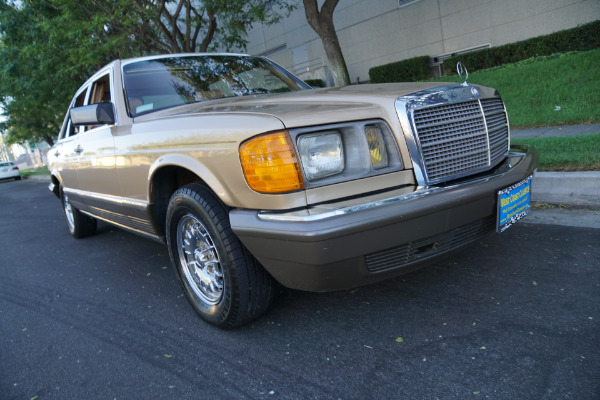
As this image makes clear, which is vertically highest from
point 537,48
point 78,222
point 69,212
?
point 537,48

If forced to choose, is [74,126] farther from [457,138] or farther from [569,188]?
[569,188]

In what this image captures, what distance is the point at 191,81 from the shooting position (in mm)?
3451

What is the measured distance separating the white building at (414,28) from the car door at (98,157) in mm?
12525

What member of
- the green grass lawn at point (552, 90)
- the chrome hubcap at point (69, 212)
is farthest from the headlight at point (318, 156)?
the green grass lawn at point (552, 90)

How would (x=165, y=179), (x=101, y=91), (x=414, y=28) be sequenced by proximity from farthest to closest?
1. (x=414, y=28)
2. (x=101, y=91)
3. (x=165, y=179)

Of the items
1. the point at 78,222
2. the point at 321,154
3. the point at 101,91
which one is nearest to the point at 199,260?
the point at 321,154

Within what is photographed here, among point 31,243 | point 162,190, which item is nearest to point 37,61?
point 31,243

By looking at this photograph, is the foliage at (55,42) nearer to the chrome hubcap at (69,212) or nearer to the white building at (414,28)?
the chrome hubcap at (69,212)

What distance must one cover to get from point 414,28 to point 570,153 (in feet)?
39.9

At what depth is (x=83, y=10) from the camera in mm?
11578

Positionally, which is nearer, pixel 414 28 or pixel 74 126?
pixel 74 126

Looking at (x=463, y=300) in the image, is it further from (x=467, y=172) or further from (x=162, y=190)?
(x=162, y=190)

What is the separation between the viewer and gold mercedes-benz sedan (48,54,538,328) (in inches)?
78.7

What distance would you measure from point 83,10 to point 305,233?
1238 cm
